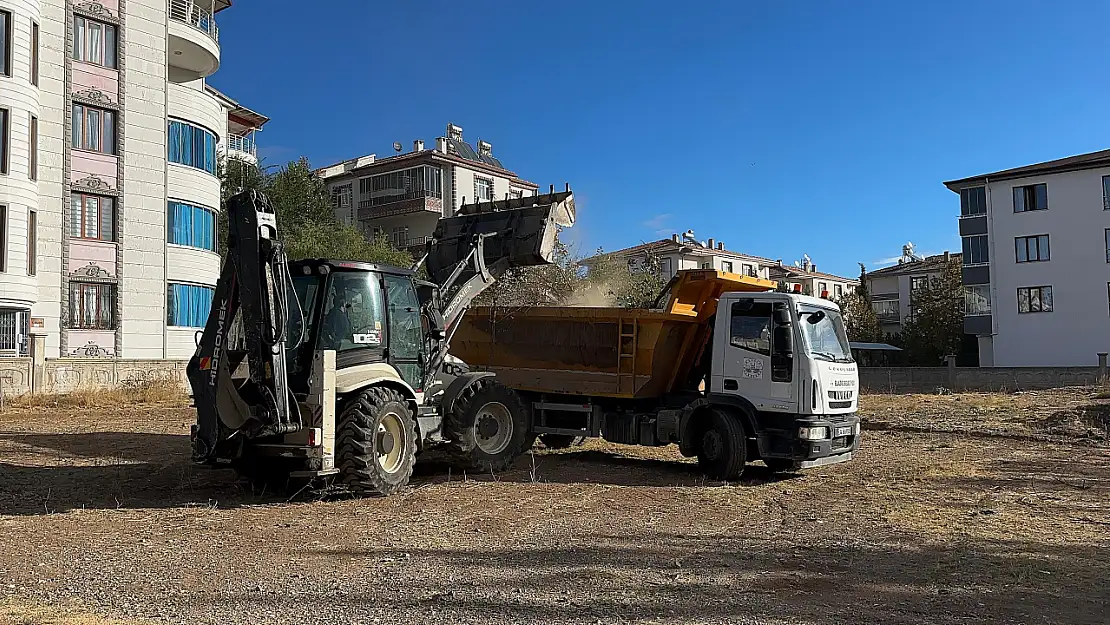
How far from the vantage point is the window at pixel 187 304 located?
3200 centimetres

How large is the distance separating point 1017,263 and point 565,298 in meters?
44.4

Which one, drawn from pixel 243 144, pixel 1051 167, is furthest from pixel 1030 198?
pixel 243 144

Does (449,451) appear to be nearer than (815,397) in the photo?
No

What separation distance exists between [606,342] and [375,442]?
171 inches

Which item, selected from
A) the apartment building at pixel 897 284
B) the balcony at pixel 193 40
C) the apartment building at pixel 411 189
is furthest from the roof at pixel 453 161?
the apartment building at pixel 897 284

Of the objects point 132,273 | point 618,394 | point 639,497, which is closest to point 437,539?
point 639,497

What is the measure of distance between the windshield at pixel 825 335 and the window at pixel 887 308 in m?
76.8

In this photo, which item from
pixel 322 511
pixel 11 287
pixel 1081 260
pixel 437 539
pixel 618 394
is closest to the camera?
pixel 437 539

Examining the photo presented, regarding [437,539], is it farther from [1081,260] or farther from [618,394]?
[1081,260]

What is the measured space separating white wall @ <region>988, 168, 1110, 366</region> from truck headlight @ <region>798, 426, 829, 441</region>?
4623 centimetres

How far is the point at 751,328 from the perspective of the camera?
1195 cm

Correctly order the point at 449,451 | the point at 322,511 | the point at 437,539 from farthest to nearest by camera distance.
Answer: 1. the point at 449,451
2. the point at 322,511
3. the point at 437,539

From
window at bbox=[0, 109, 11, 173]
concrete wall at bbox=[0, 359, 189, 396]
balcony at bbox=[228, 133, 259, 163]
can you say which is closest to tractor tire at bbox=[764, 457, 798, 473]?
concrete wall at bbox=[0, 359, 189, 396]

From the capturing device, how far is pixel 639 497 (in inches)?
425
